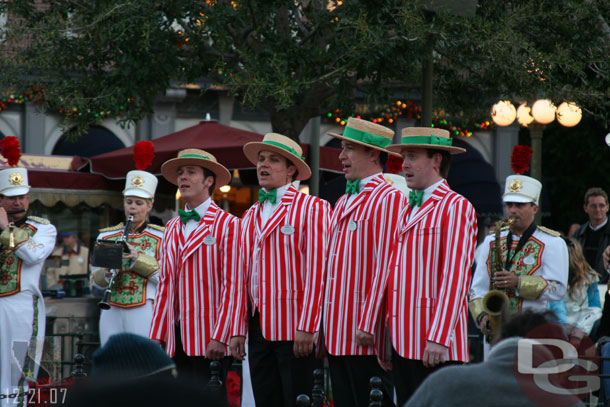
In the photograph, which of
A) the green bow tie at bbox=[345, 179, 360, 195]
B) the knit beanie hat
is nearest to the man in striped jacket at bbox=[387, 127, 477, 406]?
the green bow tie at bbox=[345, 179, 360, 195]

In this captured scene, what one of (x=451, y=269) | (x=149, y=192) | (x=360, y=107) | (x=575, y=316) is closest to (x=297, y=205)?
(x=451, y=269)

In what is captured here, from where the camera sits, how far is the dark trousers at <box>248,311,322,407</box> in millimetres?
5891

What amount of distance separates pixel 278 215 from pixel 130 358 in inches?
153

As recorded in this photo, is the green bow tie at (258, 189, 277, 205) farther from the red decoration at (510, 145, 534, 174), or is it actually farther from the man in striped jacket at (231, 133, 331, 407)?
the red decoration at (510, 145, 534, 174)

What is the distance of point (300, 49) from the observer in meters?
9.66

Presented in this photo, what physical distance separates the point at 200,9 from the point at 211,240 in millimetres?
3892

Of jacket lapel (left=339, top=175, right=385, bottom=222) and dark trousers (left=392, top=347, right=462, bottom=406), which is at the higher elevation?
jacket lapel (left=339, top=175, right=385, bottom=222)

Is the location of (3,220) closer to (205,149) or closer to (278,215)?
(278,215)

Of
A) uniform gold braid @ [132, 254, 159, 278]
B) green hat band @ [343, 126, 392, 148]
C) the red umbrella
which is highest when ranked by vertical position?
the red umbrella

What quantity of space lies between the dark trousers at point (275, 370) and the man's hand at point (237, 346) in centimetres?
14

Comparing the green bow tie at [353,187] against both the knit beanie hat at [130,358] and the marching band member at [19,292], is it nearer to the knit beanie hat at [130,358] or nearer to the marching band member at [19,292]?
the marching band member at [19,292]

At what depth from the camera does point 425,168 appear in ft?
18.3

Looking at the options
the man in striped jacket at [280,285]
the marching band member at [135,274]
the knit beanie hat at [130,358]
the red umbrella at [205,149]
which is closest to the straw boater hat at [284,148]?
the man in striped jacket at [280,285]

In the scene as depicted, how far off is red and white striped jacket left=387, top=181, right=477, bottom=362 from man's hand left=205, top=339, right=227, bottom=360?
4.18 feet
